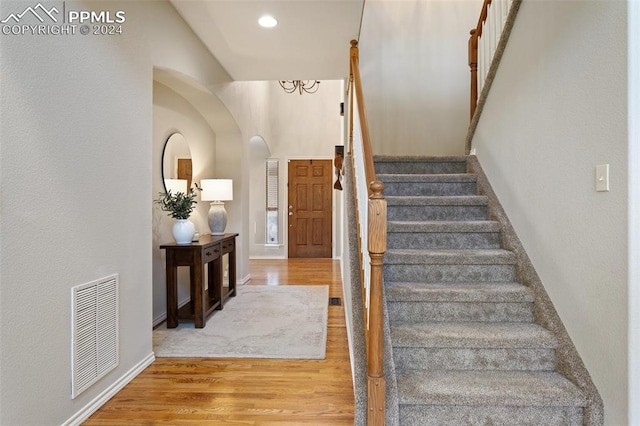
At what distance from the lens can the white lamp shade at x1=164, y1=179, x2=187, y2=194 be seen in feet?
12.5

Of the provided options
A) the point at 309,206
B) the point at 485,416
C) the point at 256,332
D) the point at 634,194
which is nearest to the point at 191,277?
the point at 256,332

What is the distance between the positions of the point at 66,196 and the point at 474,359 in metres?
2.34

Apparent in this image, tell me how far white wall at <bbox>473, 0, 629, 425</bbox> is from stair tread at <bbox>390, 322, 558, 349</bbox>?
0.16 metres

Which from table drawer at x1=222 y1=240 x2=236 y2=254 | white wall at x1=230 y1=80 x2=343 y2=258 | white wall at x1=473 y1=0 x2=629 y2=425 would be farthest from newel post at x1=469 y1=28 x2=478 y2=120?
white wall at x1=230 y1=80 x2=343 y2=258

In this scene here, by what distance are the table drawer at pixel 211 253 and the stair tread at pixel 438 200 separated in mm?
1830

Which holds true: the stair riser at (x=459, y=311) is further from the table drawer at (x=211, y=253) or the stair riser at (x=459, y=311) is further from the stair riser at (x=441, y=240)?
the table drawer at (x=211, y=253)

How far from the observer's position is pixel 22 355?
5.23 feet

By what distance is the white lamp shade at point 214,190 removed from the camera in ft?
14.0

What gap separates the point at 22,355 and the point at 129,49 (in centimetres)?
190

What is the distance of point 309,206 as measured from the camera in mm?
8148

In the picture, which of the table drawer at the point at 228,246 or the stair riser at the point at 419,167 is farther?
the table drawer at the point at 228,246

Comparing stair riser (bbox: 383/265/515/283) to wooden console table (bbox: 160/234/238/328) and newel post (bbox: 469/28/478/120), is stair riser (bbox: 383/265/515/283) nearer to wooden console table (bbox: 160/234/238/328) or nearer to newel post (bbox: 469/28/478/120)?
newel post (bbox: 469/28/478/120)

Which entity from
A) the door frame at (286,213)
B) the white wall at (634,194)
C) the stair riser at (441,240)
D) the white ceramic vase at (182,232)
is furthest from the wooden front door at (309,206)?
the white wall at (634,194)

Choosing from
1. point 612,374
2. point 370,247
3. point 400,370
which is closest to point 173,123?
point 370,247
